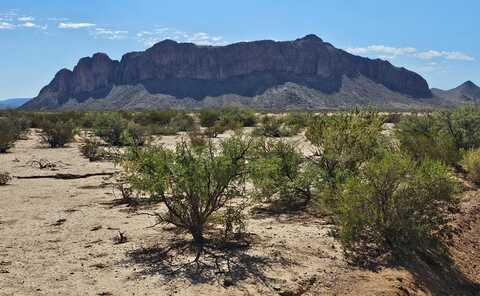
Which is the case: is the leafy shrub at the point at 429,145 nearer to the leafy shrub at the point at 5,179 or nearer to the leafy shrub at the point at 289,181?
the leafy shrub at the point at 289,181

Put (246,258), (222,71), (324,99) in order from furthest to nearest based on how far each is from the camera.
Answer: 1. (222,71)
2. (324,99)
3. (246,258)

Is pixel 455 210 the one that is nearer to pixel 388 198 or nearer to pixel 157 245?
pixel 388 198

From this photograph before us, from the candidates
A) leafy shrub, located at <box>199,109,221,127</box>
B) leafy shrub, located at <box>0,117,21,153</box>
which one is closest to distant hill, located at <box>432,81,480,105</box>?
leafy shrub, located at <box>199,109,221,127</box>

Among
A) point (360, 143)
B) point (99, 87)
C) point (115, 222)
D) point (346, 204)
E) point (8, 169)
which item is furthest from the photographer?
point (99, 87)

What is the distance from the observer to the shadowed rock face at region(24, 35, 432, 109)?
525ft

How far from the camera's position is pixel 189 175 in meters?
8.96

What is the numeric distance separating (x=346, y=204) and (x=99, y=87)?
625 ft

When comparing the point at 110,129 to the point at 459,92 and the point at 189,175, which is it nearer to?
the point at 189,175

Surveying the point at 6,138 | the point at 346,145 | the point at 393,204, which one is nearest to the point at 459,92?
the point at 6,138

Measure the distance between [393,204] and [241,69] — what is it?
16490 cm

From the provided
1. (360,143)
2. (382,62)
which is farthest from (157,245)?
(382,62)

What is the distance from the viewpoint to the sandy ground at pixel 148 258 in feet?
25.0

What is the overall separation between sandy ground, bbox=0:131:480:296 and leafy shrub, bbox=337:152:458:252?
0.65 meters

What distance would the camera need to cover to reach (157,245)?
9.38m
